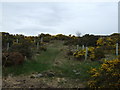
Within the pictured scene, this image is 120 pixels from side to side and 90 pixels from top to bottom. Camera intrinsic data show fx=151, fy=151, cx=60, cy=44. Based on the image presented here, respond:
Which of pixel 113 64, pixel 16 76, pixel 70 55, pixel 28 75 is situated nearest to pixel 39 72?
pixel 28 75

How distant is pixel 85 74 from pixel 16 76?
3529 millimetres

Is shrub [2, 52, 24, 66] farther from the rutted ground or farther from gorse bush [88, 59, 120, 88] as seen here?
gorse bush [88, 59, 120, 88]

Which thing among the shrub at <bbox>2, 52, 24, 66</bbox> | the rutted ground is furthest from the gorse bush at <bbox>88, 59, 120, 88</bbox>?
→ the shrub at <bbox>2, 52, 24, 66</bbox>

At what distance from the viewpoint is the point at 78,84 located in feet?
22.0

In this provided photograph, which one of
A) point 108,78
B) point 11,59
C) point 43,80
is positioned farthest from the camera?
point 11,59

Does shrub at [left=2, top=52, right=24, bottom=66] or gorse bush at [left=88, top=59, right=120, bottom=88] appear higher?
shrub at [left=2, top=52, right=24, bottom=66]

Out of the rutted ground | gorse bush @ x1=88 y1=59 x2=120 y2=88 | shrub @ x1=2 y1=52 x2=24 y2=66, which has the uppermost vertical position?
shrub @ x1=2 y1=52 x2=24 y2=66

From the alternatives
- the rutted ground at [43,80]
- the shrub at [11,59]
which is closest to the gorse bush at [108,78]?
the rutted ground at [43,80]

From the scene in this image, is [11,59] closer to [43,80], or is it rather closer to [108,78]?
[43,80]

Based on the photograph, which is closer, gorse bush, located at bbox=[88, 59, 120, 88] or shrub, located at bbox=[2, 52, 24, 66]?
gorse bush, located at bbox=[88, 59, 120, 88]

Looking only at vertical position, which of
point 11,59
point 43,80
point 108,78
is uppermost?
point 11,59

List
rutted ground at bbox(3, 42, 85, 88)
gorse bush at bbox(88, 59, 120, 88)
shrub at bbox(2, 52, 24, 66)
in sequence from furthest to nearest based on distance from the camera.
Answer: shrub at bbox(2, 52, 24, 66) < rutted ground at bbox(3, 42, 85, 88) < gorse bush at bbox(88, 59, 120, 88)

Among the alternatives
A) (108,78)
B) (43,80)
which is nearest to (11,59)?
(43,80)

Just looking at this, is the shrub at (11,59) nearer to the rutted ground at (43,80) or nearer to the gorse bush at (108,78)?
the rutted ground at (43,80)
